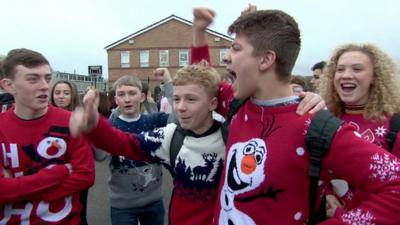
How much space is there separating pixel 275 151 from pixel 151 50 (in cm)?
4212

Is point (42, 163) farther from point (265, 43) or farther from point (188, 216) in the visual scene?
point (265, 43)

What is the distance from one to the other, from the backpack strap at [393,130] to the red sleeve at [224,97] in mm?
976

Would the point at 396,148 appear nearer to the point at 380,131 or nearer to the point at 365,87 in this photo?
the point at 380,131

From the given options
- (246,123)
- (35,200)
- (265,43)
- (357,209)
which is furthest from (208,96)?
(35,200)

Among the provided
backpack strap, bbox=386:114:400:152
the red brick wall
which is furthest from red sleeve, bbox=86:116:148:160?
the red brick wall

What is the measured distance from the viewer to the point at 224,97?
7.73ft

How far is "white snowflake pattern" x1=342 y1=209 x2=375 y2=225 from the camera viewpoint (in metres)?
1.43

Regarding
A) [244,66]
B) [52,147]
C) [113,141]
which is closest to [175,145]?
[113,141]

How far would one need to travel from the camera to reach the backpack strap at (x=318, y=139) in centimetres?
153

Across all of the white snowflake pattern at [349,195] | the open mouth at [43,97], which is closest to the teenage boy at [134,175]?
the open mouth at [43,97]

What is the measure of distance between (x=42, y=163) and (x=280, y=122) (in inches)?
63.8

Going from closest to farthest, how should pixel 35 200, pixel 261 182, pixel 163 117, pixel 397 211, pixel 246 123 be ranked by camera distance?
pixel 397 211
pixel 261 182
pixel 246 123
pixel 35 200
pixel 163 117

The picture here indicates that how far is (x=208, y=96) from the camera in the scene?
227 centimetres

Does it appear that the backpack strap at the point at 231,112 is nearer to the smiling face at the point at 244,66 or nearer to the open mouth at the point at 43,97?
the smiling face at the point at 244,66
